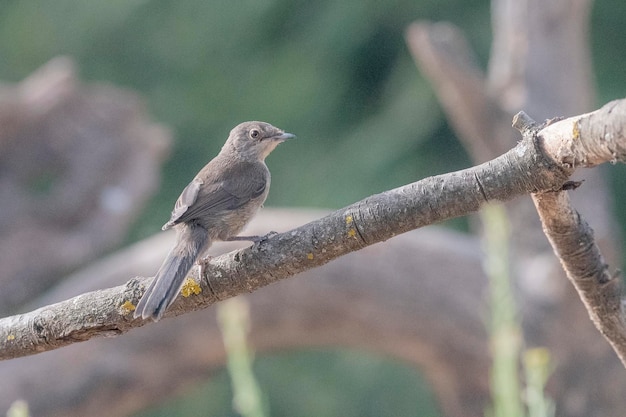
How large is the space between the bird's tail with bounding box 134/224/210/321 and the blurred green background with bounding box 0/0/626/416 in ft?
24.6

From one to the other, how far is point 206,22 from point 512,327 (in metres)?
11.1

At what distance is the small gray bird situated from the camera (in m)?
3.51

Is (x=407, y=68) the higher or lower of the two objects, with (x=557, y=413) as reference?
higher

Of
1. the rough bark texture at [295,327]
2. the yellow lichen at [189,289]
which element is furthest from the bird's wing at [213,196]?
the rough bark texture at [295,327]

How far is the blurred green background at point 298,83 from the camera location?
11.5 metres

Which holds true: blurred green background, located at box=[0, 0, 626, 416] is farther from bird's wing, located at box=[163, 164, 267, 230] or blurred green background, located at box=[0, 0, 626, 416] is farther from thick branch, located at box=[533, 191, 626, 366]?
thick branch, located at box=[533, 191, 626, 366]

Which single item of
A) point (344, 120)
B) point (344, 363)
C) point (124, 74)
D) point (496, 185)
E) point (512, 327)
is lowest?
point (512, 327)

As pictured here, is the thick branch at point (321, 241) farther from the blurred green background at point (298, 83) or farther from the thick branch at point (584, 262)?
the blurred green background at point (298, 83)

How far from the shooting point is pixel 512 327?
2.11m

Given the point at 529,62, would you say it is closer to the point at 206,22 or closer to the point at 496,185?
the point at 496,185

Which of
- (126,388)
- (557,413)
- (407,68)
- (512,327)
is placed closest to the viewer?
(512,327)

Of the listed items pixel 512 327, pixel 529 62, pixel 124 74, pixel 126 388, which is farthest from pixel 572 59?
pixel 124 74

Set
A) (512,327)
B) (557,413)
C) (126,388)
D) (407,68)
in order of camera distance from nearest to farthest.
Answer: (512,327)
(126,388)
(557,413)
(407,68)

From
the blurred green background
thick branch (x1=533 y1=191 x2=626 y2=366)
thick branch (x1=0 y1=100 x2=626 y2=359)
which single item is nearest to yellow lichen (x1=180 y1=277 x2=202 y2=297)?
thick branch (x1=0 y1=100 x2=626 y2=359)
